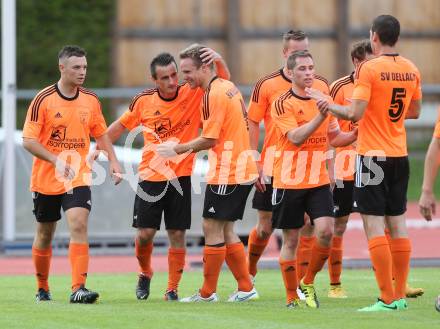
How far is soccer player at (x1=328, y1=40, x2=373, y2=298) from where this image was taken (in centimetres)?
1183

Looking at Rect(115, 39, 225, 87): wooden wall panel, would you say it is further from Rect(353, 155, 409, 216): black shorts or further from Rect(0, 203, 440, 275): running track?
Rect(353, 155, 409, 216): black shorts

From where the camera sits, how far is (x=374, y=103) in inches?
393

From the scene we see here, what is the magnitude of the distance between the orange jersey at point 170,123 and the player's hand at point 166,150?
31cm

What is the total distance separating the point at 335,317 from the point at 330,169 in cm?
210

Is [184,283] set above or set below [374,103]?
below

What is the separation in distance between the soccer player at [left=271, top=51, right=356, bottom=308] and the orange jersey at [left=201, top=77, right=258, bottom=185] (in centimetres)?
54

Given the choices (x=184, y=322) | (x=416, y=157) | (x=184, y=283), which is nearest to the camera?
(x=184, y=322)

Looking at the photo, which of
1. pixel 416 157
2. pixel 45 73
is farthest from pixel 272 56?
pixel 416 157

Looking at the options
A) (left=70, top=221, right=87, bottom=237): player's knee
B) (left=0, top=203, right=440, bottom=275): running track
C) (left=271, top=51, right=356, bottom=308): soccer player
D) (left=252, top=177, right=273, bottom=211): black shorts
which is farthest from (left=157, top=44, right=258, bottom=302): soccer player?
(left=0, top=203, right=440, bottom=275): running track

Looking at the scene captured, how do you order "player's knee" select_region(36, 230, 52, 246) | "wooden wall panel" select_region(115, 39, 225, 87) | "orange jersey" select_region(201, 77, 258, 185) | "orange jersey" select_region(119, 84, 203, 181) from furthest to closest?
"wooden wall panel" select_region(115, 39, 225, 87) → "orange jersey" select_region(119, 84, 203, 181) → "player's knee" select_region(36, 230, 52, 246) → "orange jersey" select_region(201, 77, 258, 185)

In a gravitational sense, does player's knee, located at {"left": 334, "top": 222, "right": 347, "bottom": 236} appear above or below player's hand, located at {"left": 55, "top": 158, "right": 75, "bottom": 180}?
below

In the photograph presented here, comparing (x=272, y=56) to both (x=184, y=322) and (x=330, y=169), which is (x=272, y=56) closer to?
(x=330, y=169)

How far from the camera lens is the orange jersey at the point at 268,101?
1194 centimetres

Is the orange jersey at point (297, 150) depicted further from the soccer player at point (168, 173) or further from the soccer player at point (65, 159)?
the soccer player at point (65, 159)
